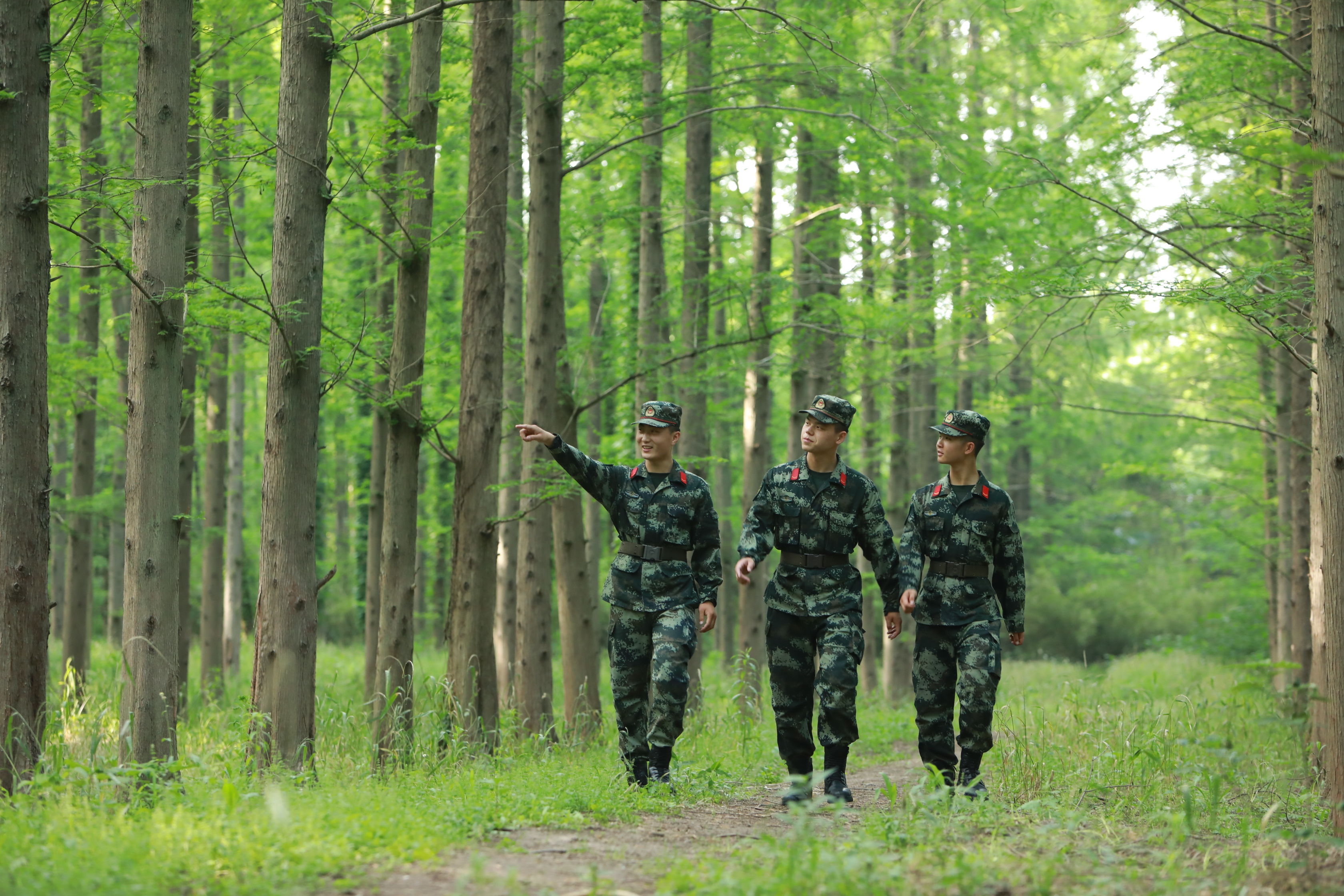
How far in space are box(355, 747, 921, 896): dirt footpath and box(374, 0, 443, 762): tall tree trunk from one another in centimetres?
339

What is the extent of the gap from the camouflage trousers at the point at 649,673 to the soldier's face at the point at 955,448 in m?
1.84

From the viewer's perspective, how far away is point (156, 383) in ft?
21.7

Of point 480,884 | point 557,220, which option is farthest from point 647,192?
point 480,884

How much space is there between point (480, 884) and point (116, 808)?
6.32ft

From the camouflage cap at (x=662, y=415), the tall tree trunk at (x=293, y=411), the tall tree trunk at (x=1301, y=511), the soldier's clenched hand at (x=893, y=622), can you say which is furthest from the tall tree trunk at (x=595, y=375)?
the tall tree trunk at (x=1301, y=511)

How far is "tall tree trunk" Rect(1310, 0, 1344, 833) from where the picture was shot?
6.29 meters

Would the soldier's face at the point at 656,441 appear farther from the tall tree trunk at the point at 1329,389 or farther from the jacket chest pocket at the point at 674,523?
the tall tree trunk at the point at 1329,389

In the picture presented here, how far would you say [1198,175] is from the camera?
11.3 m

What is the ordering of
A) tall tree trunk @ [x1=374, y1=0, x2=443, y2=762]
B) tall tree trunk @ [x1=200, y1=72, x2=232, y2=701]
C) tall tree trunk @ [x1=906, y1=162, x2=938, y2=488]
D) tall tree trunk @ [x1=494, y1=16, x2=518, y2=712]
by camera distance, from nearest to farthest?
tall tree trunk @ [x1=374, y1=0, x2=443, y2=762], tall tree trunk @ [x1=494, y1=16, x2=518, y2=712], tall tree trunk @ [x1=906, y1=162, x2=938, y2=488], tall tree trunk @ [x1=200, y1=72, x2=232, y2=701]

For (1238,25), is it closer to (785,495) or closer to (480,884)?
(785,495)

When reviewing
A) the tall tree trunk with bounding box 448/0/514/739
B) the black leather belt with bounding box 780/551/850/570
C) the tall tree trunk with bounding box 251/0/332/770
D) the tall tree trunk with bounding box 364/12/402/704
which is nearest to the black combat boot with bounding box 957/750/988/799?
the black leather belt with bounding box 780/551/850/570

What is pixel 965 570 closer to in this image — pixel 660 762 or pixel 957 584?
pixel 957 584

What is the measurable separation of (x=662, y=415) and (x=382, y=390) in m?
3.33

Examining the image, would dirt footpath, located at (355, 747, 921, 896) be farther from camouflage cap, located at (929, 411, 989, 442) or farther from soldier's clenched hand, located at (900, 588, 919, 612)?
camouflage cap, located at (929, 411, 989, 442)
